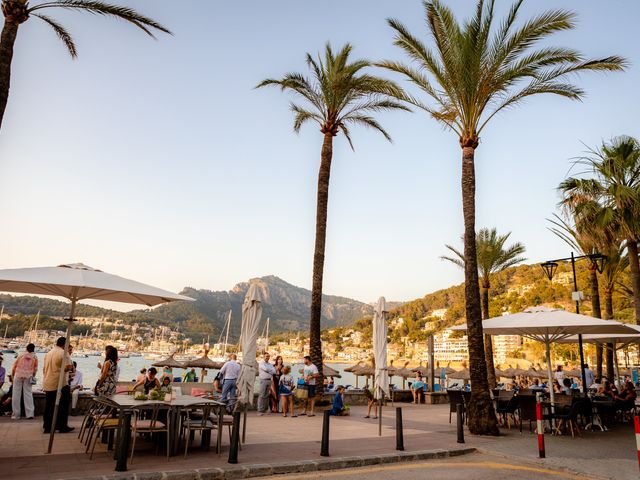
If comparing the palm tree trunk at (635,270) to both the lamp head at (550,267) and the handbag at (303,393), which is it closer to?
the lamp head at (550,267)

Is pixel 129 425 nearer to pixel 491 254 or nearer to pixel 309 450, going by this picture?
pixel 309 450

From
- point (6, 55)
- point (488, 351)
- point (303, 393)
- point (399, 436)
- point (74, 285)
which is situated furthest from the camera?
point (488, 351)

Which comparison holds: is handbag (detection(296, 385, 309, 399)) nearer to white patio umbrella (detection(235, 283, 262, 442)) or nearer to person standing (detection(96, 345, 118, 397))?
white patio umbrella (detection(235, 283, 262, 442))

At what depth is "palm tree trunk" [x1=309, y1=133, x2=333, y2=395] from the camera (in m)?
17.4

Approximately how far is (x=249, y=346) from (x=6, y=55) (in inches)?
314

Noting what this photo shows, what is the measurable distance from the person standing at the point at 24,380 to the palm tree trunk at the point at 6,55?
19.6 ft

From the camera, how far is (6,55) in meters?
8.98

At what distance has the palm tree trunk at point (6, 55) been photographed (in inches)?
344

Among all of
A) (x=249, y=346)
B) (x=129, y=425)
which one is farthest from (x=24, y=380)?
(x=129, y=425)

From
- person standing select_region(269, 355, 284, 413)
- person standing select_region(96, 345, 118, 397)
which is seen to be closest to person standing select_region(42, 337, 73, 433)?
person standing select_region(96, 345, 118, 397)

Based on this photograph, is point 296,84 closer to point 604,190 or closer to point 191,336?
point 604,190

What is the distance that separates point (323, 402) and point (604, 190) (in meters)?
15.5

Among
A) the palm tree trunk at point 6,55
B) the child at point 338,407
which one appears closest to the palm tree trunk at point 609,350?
the child at point 338,407

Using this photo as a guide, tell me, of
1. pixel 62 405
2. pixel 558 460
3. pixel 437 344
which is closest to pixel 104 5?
pixel 62 405
